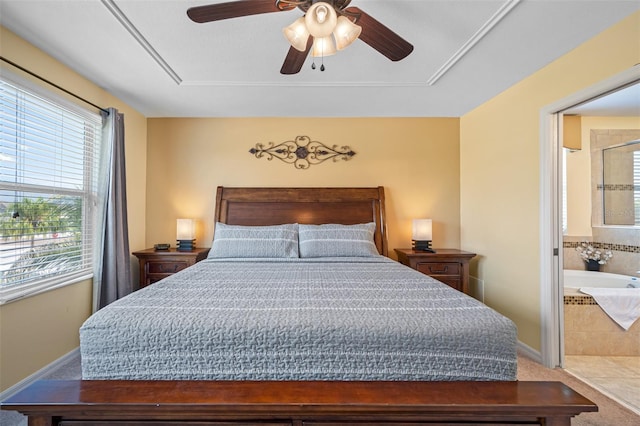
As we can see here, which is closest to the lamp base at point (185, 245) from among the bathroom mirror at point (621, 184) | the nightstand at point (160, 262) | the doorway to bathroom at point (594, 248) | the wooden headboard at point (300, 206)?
the nightstand at point (160, 262)

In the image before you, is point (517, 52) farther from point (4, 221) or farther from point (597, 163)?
point (4, 221)

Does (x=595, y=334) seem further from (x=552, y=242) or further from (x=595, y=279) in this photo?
(x=595, y=279)

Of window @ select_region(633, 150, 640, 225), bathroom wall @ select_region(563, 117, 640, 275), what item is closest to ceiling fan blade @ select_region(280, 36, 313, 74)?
bathroom wall @ select_region(563, 117, 640, 275)

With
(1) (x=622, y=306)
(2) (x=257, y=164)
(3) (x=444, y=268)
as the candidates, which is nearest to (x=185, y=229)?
(2) (x=257, y=164)

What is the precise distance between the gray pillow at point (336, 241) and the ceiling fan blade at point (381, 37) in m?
1.70

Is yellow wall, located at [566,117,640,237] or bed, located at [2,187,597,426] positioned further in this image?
yellow wall, located at [566,117,640,237]

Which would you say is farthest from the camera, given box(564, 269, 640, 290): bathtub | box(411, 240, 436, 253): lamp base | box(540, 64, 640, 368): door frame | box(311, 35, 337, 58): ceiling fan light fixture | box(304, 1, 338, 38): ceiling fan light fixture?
box(411, 240, 436, 253): lamp base

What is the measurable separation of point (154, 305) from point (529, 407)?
1594 millimetres

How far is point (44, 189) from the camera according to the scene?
2.27 m

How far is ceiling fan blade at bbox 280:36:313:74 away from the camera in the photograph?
175cm

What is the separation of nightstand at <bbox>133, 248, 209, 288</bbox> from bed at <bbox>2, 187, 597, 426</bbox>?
1.66 meters

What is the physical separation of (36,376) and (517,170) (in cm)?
423

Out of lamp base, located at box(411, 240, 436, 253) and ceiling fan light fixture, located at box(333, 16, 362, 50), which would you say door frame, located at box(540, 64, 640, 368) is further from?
ceiling fan light fixture, located at box(333, 16, 362, 50)

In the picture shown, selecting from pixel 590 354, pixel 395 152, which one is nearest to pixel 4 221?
pixel 395 152
